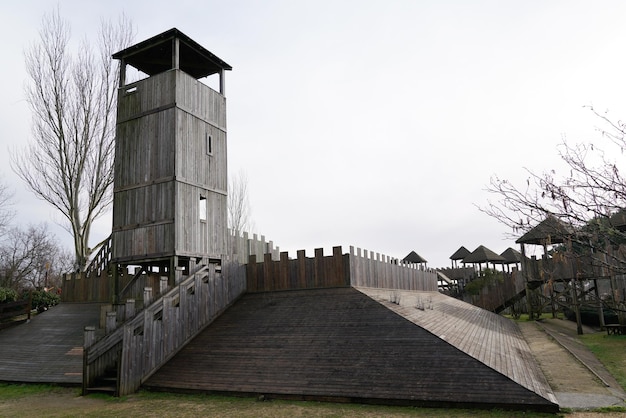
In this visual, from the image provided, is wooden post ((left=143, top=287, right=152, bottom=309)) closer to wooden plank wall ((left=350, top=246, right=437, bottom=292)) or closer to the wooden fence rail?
the wooden fence rail

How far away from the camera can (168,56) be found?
20031 mm

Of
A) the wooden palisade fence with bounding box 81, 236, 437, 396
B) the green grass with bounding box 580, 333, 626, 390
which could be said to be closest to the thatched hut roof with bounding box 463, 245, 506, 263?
the green grass with bounding box 580, 333, 626, 390

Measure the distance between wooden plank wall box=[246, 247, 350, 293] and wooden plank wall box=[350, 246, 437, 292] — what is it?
17.9 inches

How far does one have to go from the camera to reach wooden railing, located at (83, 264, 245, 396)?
12141 millimetres

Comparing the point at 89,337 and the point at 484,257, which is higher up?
the point at 484,257

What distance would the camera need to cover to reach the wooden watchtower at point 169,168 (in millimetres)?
16828

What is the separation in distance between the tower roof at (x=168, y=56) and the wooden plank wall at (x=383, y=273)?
35.0ft

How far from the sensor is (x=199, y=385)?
38.0ft

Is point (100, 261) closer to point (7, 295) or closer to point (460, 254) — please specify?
point (7, 295)

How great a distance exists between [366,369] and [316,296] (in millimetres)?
5195

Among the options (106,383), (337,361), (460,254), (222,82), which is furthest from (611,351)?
(460,254)

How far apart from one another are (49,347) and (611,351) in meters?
20.8

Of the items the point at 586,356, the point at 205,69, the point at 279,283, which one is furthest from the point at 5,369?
the point at 586,356

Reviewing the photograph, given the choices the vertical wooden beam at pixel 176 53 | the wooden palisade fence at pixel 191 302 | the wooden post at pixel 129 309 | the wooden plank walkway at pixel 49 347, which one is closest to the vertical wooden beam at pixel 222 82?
the vertical wooden beam at pixel 176 53
